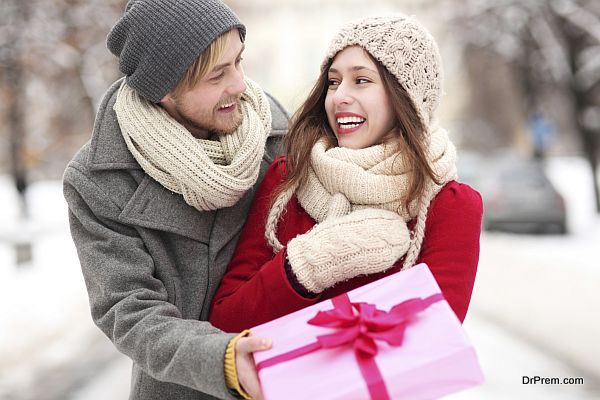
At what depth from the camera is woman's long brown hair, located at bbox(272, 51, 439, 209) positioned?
6.95ft

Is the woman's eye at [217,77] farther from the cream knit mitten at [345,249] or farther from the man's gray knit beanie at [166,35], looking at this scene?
the cream knit mitten at [345,249]

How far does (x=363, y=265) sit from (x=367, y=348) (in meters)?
0.36

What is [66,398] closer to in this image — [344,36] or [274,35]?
[344,36]

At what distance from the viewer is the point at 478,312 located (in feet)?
25.3

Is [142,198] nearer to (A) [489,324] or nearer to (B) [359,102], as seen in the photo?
(B) [359,102]

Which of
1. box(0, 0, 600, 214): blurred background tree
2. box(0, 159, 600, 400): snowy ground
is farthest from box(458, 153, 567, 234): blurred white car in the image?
box(0, 0, 600, 214): blurred background tree

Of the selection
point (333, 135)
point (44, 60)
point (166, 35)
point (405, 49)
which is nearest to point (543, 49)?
point (44, 60)

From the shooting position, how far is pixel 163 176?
220 centimetres

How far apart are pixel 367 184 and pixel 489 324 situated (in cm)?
547

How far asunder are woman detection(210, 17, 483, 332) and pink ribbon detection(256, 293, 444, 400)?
223 mm

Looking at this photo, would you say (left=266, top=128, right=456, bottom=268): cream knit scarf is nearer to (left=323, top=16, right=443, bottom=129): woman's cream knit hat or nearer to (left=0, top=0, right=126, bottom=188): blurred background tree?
(left=323, top=16, right=443, bottom=129): woman's cream knit hat

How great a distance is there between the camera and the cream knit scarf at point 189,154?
2152mm

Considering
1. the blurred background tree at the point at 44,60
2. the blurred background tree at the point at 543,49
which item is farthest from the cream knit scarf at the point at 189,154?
the blurred background tree at the point at 543,49

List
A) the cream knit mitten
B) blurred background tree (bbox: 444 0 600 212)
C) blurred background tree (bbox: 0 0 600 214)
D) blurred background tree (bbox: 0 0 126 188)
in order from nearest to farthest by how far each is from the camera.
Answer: the cream knit mitten → blurred background tree (bbox: 0 0 126 188) → blurred background tree (bbox: 0 0 600 214) → blurred background tree (bbox: 444 0 600 212)
